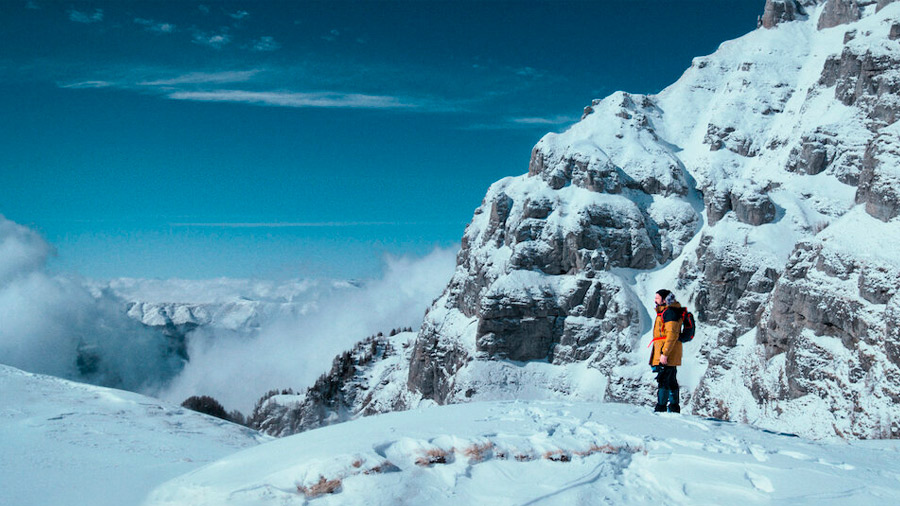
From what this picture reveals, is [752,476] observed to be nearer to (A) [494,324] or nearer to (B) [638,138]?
(A) [494,324]

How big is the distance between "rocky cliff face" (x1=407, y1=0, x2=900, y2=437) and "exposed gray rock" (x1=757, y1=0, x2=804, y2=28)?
1.27ft

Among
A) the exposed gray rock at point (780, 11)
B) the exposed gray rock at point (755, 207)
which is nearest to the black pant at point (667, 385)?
the exposed gray rock at point (755, 207)

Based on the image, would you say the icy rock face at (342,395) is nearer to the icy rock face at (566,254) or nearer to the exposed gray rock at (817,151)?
the icy rock face at (566,254)

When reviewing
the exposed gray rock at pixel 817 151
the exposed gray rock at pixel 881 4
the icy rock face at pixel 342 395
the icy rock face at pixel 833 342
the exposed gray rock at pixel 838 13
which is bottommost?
the icy rock face at pixel 342 395

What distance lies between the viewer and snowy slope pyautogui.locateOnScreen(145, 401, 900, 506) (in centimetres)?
898

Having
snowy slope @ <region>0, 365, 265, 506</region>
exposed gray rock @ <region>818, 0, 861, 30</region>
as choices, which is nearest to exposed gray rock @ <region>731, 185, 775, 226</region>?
exposed gray rock @ <region>818, 0, 861, 30</region>

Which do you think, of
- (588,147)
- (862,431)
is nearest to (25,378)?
(862,431)

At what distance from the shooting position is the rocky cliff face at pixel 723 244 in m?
68.1

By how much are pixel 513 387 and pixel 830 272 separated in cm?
5843

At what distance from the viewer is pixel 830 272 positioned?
69.8m

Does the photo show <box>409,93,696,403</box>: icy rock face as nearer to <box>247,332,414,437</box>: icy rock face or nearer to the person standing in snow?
<box>247,332,414,437</box>: icy rock face

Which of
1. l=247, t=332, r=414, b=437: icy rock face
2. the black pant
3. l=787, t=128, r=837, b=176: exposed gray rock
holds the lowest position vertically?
l=247, t=332, r=414, b=437: icy rock face

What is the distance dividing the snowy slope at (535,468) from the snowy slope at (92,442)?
2200 mm

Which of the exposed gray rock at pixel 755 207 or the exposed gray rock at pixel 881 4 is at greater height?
the exposed gray rock at pixel 881 4
